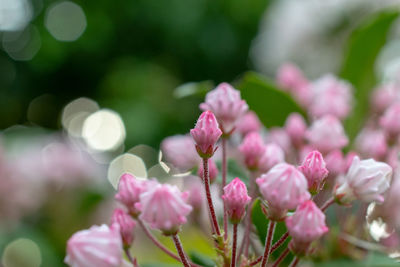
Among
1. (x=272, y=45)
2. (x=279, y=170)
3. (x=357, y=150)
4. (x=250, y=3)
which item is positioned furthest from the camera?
(x=250, y=3)

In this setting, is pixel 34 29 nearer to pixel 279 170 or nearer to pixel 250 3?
pixel 250 3

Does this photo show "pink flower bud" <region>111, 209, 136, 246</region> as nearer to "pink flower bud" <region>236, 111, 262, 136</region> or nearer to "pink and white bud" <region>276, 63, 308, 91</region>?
"pink flower bud" <region>236, 111, 262, 136</region>

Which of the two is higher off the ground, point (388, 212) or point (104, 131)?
point (388, 212)

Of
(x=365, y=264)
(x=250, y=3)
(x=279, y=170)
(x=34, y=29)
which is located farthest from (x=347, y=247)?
(x=250, y=3)

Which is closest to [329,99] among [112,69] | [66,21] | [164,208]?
[164,208]

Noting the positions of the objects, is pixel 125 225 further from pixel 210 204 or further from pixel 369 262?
pixel 369 262

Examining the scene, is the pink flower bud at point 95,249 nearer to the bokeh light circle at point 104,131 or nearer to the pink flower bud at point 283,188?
the pink flower bud at point 283,188
